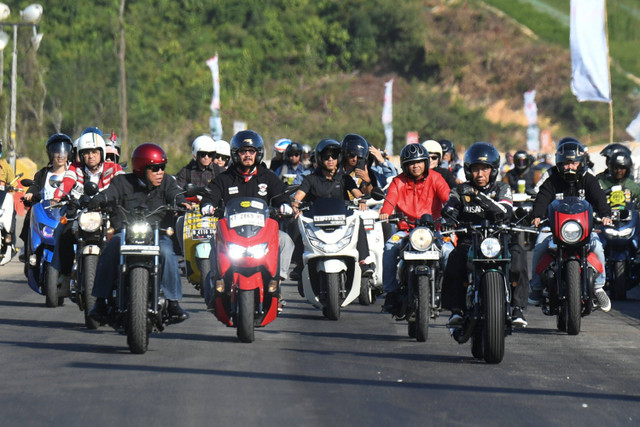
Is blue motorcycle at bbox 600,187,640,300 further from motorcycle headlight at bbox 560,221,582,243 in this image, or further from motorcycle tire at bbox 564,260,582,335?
motorcycle headlight at bbox 560,221,582,243

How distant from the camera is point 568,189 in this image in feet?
A: 42.1

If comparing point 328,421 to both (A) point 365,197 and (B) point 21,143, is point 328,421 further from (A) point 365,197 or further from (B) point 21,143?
(B) point 21,143

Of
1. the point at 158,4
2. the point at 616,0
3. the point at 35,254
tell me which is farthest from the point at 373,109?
the point at 35,254

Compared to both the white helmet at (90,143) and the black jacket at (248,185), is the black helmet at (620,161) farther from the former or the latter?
the white helmet at (90,143)

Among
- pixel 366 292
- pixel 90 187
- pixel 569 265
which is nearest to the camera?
pixel 90 187

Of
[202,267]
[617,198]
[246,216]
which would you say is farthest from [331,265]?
[617,198]

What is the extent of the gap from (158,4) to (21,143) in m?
26.9

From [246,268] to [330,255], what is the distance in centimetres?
Answer: 234

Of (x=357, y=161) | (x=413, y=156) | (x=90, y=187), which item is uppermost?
(x=357, y=161)

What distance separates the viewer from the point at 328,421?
24.2 ft

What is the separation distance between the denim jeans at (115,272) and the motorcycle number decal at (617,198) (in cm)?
676

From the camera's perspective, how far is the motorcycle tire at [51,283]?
45.4ft

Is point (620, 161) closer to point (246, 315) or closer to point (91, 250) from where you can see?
point (246, 315)

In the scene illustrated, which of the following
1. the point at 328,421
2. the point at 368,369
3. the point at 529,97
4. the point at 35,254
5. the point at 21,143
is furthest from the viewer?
the point at 21,143
